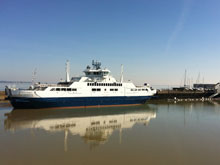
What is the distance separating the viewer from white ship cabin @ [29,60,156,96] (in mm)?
24003

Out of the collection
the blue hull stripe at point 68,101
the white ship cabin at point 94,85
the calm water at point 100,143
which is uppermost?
the white ship cabin at point 94,85

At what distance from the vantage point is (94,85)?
2600cm

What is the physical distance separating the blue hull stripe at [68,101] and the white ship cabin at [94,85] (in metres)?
0.89

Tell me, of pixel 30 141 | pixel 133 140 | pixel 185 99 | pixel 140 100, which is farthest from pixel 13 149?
pixel 185 99

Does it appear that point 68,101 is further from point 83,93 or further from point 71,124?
point 71,124

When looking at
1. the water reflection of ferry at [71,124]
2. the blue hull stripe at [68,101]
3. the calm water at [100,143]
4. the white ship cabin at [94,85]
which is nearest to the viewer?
the calm water at [100,143]

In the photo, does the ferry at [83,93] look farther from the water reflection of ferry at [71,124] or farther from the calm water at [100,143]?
the calm water at [100,143]

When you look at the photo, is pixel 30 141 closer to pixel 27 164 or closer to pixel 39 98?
pixel 27 164

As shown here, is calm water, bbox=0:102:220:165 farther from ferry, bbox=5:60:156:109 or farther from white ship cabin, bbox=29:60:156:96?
white ship cabin, bbox=29:60:156:96

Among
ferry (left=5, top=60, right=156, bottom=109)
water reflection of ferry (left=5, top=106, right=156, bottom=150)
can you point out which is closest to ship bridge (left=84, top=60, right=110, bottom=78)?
ferry (left=5, top=60, right=156, bottom=109)

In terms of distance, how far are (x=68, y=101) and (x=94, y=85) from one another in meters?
4.85

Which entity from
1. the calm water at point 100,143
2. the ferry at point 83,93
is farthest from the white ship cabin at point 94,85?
the calm water at point 100,143

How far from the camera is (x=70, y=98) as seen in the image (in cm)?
2427

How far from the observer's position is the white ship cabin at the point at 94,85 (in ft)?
78.8
